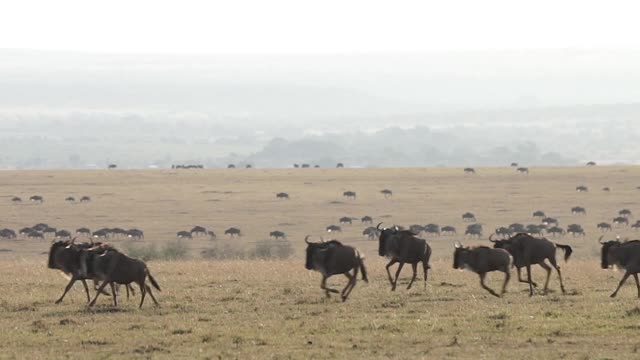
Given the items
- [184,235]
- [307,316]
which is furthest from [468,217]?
[307,316]

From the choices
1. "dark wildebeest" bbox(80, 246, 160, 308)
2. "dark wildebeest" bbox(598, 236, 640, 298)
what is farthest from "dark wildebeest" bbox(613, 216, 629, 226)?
"dark wildebeest" bbox(80, 246, 160, 308)

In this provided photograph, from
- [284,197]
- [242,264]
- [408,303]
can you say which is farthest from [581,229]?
[408,303]

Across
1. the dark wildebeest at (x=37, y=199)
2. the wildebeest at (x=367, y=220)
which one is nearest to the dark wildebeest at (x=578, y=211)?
the wildebeest at (x=367, y=220)

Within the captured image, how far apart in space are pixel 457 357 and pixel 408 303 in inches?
205

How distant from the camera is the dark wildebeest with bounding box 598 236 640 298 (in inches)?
813

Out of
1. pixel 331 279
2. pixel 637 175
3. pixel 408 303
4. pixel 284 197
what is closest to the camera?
pixel 408 303

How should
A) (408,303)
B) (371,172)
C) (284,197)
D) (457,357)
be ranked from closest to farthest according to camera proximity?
(457,357)
(408,303)
(284,197)
(371,172)

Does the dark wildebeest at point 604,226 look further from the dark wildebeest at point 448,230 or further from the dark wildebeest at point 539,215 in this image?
the dark wildebeest at point 448,230

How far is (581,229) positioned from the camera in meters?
54.3

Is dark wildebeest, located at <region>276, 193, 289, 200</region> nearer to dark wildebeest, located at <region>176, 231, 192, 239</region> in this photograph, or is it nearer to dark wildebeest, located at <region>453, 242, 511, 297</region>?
dark wildebeest, located at <region>176, 231, 192, 239</region>

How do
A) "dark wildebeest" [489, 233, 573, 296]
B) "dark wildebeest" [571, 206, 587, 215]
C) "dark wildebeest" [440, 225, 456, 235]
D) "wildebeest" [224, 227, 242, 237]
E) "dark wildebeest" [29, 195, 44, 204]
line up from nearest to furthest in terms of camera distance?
"dark wildebeest" [489, 233, 573, 296]
"wildebeest" [224, 227, 242, 237]
"dark wildebeest" [440, 225, 456, 235]
"dark wildebeest" [571, 206, 587, 215]
"dark wildebeest" [29, 195, 44, 204]

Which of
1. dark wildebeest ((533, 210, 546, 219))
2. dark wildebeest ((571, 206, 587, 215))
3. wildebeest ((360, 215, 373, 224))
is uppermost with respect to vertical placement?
dark wildebeest ((571, 206, 587, 215))

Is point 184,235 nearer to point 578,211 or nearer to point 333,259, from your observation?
point 578,211

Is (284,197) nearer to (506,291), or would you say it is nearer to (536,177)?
(536,177)
